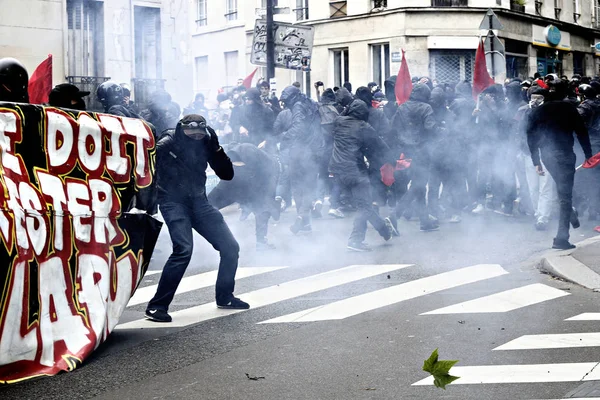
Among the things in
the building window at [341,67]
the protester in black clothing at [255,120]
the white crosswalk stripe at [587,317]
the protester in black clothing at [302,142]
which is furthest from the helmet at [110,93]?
the building window at [341,67]

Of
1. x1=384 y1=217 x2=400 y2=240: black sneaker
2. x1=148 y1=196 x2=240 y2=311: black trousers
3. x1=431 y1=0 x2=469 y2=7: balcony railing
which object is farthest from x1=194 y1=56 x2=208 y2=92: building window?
x1=148 y1=196 x2=240 y2=311: black trousers

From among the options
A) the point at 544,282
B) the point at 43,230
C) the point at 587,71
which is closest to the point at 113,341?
the point at 43,230

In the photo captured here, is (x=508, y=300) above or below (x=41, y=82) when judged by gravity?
below

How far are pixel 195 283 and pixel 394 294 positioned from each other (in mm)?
1955

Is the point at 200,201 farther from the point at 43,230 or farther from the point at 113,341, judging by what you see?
the point at 43,230

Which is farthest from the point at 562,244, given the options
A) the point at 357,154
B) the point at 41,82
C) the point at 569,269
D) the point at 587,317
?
the point at 41,82

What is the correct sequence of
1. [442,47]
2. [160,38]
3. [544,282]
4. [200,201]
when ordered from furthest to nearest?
[442,47] → [160,38] → [544,282] → [200,201]

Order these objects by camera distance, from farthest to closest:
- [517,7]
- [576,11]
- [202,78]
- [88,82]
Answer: [576,11], [517,7], [202,78], [88,82]

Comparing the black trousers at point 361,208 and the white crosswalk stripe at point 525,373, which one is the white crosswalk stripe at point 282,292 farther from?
the white crosswalk stripe at point 525,373

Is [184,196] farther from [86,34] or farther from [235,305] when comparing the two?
[86,34]

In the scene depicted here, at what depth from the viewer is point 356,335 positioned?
21.7ft

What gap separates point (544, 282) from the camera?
8625 mm

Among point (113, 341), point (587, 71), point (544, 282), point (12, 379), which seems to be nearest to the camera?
point (12, 379)

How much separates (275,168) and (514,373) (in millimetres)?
6387
